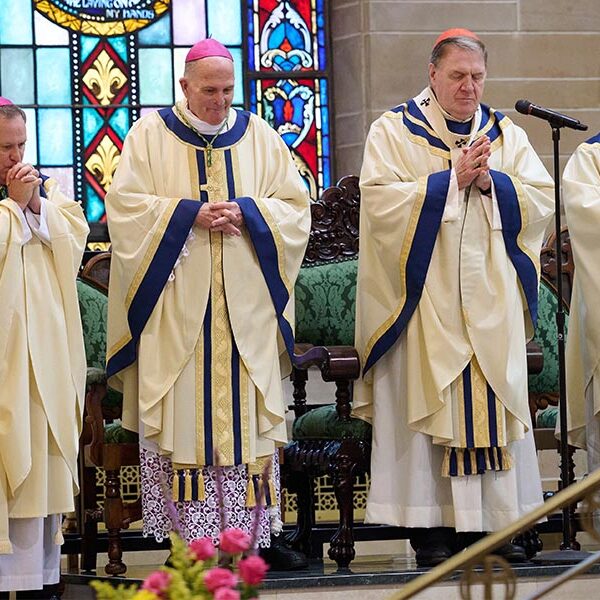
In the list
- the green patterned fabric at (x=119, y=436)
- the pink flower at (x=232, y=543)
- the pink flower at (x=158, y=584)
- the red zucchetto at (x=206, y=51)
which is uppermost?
the red zucchetto at (x=206, y=51)

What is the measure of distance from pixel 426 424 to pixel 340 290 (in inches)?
46.8

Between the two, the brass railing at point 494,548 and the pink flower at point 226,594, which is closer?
the pink flower at point 226,594

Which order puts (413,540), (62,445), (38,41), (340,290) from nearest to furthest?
(62,445), (413,540), (340,290), (38,41)

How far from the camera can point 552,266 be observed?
26.0ft

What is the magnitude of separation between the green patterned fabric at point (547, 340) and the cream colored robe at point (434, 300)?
83 centimetres

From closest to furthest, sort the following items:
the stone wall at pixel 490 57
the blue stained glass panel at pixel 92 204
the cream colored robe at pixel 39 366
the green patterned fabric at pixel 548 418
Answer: the cream colored robe at pixel 39 366
the green patterned fabric at pixel 548 418
the blue stained glass panel at pixel 92 204
the stone wall at pixel 490 57

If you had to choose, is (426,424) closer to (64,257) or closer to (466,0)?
(64,257)

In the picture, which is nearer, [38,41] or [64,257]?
[64,257]

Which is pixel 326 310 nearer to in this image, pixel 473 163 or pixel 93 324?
pixel 93 324

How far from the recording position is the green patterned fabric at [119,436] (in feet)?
22.0

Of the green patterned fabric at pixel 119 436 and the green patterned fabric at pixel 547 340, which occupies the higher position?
the green patterned fabric at pixel 547 340

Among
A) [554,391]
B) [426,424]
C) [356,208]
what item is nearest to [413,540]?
[426,424]

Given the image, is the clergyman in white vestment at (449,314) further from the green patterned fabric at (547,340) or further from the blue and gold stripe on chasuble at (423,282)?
the green patterned fabric at (547,340)

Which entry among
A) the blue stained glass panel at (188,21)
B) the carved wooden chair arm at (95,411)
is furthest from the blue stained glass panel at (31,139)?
the carved wooden chair arm at (95,411)
